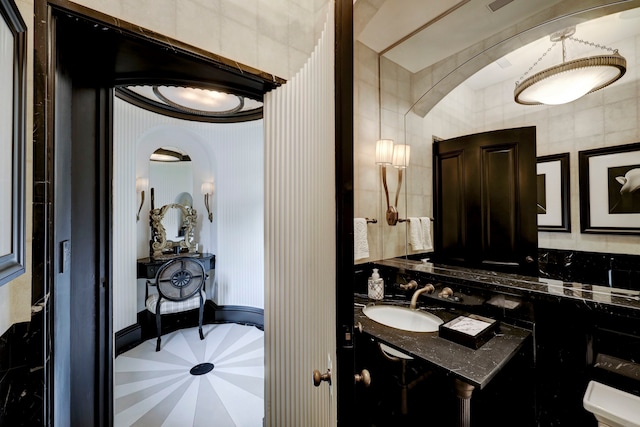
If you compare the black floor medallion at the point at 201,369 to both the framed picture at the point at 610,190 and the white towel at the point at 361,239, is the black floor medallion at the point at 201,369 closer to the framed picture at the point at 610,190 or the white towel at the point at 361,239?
the white towel at the point at 361,239

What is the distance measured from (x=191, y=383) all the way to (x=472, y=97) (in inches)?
126

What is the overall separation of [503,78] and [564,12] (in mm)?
431

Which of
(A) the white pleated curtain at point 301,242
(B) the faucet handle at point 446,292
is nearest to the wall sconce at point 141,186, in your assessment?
(A) the white pleated curtain at point 301,242

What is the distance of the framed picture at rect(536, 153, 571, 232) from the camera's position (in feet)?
5.01

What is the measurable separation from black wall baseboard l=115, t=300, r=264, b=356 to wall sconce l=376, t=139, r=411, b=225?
7.09ft

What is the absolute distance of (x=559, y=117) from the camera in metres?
1.55

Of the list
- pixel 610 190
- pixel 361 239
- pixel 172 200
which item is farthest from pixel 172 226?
pixel 610 190

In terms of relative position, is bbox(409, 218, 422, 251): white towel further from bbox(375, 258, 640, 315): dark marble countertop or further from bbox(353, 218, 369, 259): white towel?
bbox(353, 218, 369, 259): white towel

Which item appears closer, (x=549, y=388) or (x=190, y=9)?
(x=190, y=9)

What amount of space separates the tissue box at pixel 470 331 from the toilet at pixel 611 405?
363 millimetres

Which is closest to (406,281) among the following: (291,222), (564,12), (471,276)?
(471,276)

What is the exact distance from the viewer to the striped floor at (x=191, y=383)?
1744mm

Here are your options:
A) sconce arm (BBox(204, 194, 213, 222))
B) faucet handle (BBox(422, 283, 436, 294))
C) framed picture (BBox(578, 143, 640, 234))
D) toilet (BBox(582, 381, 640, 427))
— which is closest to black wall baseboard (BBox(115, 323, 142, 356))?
sconce arm (BBox(204, 194, 213, 222))

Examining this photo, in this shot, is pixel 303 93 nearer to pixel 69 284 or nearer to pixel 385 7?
pixel 385 7
